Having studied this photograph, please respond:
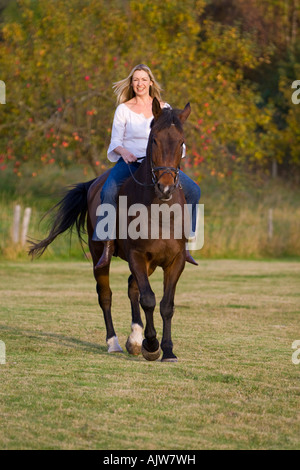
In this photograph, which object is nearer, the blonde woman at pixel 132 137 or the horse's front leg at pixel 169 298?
the horse's front leg at pixel 169 298

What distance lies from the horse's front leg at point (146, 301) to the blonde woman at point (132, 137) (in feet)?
2.40

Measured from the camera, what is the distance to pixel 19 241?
69.9 feet

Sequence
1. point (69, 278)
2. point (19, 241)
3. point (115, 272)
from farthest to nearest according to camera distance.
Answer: point (19, 241), point (115, 272), point (69, 278)

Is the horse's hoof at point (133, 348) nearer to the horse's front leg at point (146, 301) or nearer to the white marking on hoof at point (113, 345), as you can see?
the white marking on hoof at point (113, 345)

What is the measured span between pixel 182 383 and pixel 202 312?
533 centimetres

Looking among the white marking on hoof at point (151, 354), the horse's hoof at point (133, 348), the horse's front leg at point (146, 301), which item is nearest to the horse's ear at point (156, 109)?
the horse's front leg at point (146, 301)

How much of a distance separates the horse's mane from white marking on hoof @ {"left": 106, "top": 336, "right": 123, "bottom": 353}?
7.09 feet

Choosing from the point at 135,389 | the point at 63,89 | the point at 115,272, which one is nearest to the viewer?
the point at 135,389

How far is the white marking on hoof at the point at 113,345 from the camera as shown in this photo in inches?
318

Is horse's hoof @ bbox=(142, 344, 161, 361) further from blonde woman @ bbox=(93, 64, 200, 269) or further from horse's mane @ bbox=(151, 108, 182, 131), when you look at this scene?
horse's mane @ bbox=(151, 108, 182, 131)

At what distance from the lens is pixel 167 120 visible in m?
7.03

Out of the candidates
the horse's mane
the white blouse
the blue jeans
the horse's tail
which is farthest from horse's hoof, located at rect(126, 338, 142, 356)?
the horse's mane

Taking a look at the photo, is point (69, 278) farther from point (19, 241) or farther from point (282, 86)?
point (282, 86)
